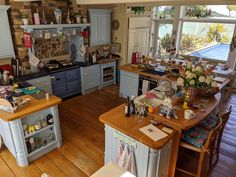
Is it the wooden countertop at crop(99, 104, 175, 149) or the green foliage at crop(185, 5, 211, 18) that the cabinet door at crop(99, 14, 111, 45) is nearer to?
the green foliage at crop(185, 5, 211, 18)

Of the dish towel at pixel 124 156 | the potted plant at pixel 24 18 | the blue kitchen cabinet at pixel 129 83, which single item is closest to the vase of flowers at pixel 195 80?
the dish towel at pixel 124 156

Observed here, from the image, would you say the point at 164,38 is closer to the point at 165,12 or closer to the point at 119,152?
the point at 165,12

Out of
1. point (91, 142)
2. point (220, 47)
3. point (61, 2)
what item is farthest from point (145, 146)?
point (220, 47)

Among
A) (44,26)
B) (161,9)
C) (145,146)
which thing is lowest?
(145,146)

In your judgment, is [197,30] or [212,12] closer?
[212,12]

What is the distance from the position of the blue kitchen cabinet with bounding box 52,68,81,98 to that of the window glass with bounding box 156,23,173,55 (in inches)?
128

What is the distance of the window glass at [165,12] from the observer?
20.1 ft

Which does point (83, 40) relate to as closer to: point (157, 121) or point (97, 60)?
point (97, 60)

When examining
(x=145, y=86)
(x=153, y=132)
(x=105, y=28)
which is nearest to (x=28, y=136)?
(x=153, y=132)

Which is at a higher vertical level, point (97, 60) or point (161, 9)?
point (161, 9)

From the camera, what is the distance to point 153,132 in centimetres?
212

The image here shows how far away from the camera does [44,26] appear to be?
419cm

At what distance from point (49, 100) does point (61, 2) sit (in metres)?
3.04

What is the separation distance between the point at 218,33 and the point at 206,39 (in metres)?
0.37
